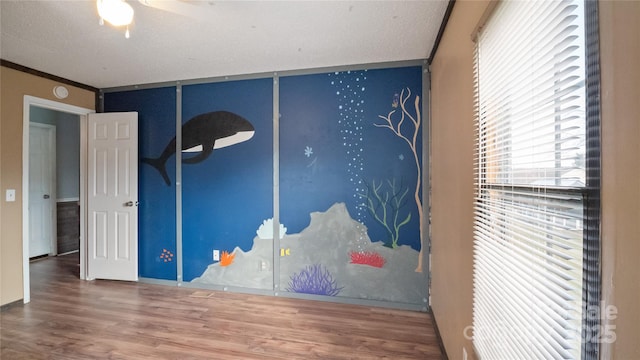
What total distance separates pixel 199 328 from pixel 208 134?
6.73 ft

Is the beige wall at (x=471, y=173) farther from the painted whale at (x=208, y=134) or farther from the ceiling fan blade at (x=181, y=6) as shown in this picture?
the painted whale at (x=208, y=134)

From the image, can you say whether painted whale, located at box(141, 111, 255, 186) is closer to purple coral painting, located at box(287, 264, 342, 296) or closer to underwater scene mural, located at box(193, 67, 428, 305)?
underwater scene mural, located at box(193, 67, 428, 305)

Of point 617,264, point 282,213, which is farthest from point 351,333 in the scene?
point 617,264

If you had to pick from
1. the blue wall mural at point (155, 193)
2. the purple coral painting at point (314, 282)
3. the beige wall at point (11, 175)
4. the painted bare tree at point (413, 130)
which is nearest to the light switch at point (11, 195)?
the beige wall at point (11, 175)

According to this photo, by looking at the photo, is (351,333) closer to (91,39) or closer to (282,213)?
(282,213)

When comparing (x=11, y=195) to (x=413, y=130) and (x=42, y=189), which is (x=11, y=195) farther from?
(x=413, y=130)

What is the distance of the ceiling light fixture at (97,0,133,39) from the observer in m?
1.44

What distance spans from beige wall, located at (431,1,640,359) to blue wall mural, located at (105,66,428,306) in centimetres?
36

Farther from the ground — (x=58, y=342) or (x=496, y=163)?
(x=496, y=163)

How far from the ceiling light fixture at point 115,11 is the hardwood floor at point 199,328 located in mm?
2321

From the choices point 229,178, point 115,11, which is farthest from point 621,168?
point 229,178

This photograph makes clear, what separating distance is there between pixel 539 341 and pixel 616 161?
53 centimetres

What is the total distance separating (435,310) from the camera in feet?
7.23

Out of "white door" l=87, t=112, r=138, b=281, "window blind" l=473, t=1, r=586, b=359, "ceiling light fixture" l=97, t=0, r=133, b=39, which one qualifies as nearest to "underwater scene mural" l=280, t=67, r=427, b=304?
"window blind" l=473, t=1, r=586, b=359
